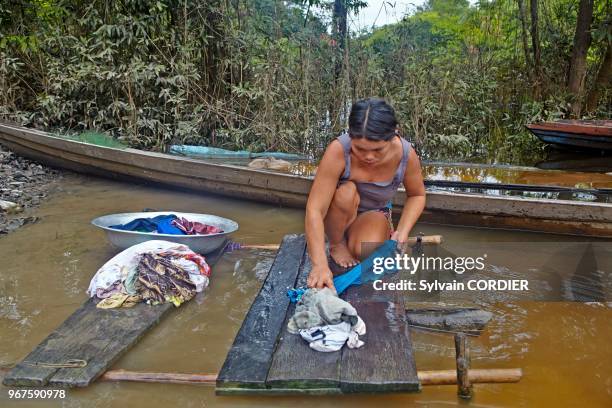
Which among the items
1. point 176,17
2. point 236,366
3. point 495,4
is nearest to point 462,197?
point 236,366

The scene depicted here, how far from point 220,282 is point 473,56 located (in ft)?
20.1

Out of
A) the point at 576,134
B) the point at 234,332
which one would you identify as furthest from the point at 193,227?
the point at 576,134

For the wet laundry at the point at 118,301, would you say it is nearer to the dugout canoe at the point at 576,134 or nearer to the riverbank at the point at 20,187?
the riverbank at the point at 20,187

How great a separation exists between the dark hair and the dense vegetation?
4755mm

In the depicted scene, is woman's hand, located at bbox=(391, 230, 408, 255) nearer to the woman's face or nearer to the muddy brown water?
the woman's face

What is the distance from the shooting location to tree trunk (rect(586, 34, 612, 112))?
8.89 meters

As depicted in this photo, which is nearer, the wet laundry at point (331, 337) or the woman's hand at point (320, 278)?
the wet laundry at point (331, 337)

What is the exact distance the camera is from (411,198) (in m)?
2.91

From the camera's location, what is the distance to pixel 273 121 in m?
7.21

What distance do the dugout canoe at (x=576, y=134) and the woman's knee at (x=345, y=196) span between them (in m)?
5.90

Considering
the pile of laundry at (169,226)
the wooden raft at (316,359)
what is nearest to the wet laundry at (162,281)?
the pile of laundry at (169,226)

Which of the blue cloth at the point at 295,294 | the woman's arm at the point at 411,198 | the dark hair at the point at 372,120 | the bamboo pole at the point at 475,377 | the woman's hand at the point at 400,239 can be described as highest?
the dark hair at the point at 372,120

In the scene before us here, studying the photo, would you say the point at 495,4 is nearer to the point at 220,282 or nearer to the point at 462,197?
the point at 462,197

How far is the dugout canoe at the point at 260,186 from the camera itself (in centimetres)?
402
